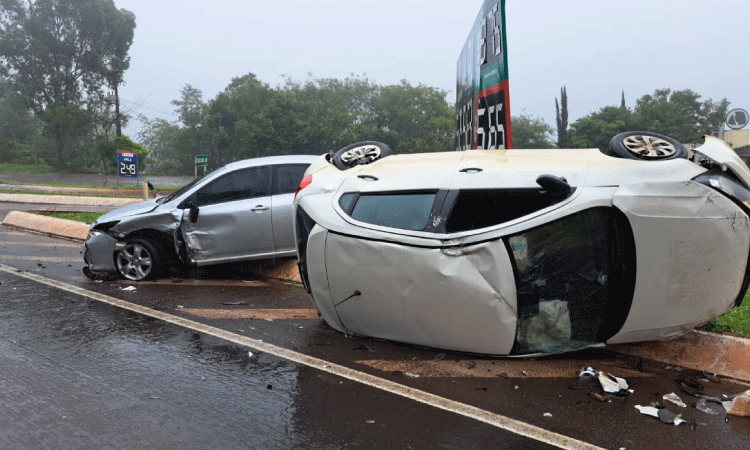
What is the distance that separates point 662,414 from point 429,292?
186 cm

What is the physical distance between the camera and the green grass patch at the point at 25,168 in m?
51.8

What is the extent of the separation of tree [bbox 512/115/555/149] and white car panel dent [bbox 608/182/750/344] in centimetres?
2417

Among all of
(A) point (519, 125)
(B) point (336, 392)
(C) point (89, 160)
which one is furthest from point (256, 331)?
(C) point (89, 160)

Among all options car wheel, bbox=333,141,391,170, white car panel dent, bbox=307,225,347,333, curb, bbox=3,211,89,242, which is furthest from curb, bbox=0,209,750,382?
curb, bbox=3,211,89,242

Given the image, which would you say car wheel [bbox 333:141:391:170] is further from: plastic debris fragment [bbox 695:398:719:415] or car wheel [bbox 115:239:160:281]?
car wheel [bbox 115:239:160:281]

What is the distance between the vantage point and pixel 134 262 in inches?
332

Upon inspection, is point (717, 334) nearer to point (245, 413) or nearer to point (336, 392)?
point (336, 392)

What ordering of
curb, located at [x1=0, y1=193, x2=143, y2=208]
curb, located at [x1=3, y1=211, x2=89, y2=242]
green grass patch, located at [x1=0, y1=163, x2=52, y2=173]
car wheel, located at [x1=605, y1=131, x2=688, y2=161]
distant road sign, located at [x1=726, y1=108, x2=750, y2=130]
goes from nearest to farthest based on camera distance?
car wheel, located at [x1=605, y1=131, x2=688, y2=161], curb, located at [x1=3, y1=211, x2=89, y2=242], distant road sign, located at [x1=726, y1=108, x2=750, y2=130], curb, located at [x1=0, y1=193, x2=143, y2=208], green grass patch, located at [x1=0, y1=163, x2=52, y2=173]

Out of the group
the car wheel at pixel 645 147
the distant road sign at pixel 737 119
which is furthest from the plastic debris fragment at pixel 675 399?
the distant road sign at pixel 737 119

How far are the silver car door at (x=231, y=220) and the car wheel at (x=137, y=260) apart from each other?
59 cm

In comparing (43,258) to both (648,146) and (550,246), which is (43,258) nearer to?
(550,246)

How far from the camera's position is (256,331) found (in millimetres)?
6031

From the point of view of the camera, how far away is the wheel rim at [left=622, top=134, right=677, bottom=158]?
461 centimetres

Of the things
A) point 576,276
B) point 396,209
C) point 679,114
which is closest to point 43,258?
point 396,209
